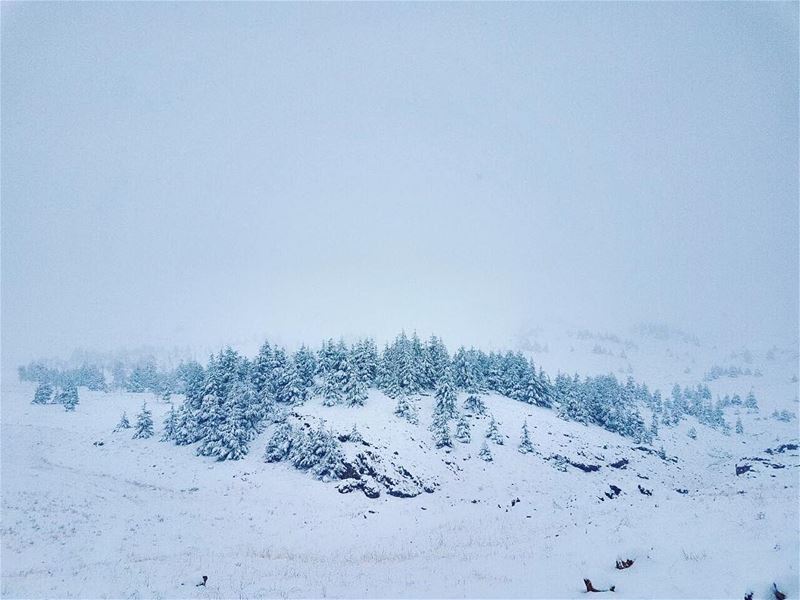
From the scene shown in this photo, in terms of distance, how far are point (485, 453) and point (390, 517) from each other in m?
15.9

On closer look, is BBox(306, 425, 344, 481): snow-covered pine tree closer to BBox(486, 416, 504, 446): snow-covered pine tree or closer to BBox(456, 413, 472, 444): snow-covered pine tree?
BBox(456, 413, 472, 444): snow-covered pine tree

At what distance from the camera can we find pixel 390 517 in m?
36.1

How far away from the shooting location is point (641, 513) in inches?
774

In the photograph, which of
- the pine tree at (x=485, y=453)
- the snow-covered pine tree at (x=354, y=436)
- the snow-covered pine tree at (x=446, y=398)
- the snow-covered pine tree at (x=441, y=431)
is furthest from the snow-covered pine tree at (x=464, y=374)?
the snow-covered pine tree at (x=354, y=436)

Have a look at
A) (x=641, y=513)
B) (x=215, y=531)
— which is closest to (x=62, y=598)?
(x=215, y=531)

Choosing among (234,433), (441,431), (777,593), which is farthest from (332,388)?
(777,593)

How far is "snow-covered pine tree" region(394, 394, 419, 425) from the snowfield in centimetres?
94

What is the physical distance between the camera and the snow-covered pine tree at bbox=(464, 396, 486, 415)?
56903 mm

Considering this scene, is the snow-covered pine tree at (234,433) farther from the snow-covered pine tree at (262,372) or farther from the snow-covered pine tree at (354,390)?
the snow-covered pine tree at (354,390)

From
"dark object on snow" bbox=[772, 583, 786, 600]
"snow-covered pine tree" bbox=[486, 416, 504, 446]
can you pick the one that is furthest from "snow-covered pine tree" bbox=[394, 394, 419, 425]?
"dark object on snow" bbox=[772, 583, 786, 600]

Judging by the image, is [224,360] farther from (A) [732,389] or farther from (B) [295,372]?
(A) [732,389]

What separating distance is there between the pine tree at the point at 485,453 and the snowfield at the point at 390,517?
25.4 inches

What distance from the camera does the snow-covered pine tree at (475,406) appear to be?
56903 mm

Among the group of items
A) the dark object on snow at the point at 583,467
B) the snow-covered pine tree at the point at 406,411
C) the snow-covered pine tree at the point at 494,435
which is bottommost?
the dark object on snow at the point at 583,467
